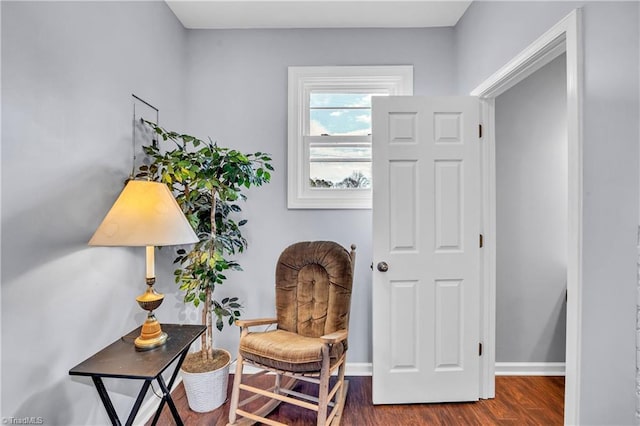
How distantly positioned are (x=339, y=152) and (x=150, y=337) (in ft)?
5.81

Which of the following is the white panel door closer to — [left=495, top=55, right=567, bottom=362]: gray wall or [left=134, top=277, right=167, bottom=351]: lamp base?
[left=495, top=55, right=567, bottom=362]: gray wall

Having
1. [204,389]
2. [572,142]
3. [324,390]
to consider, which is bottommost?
[204,389]

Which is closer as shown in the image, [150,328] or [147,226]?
[147,226]

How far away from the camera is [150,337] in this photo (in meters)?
1.38

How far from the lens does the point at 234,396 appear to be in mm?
1757

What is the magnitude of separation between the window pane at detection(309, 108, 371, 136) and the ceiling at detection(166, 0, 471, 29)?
0.66 meters

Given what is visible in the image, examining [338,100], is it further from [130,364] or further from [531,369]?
[531,369]

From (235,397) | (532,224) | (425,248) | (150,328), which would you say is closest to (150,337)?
(150,328)

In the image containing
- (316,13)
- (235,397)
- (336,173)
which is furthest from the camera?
(336,173)

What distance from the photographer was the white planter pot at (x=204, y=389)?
1.85m

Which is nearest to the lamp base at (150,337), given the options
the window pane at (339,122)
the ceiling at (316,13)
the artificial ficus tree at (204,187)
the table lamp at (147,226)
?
the table lamp at (147,226)

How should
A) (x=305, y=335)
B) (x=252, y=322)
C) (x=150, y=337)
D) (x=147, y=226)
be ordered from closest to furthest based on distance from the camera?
(x=147, y=226) → (x=150, y=337) → (x=252, y=322) → (x=305, y=335)

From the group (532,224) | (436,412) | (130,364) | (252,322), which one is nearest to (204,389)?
(252,322)

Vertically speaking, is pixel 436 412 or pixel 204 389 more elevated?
pixel 204 389
